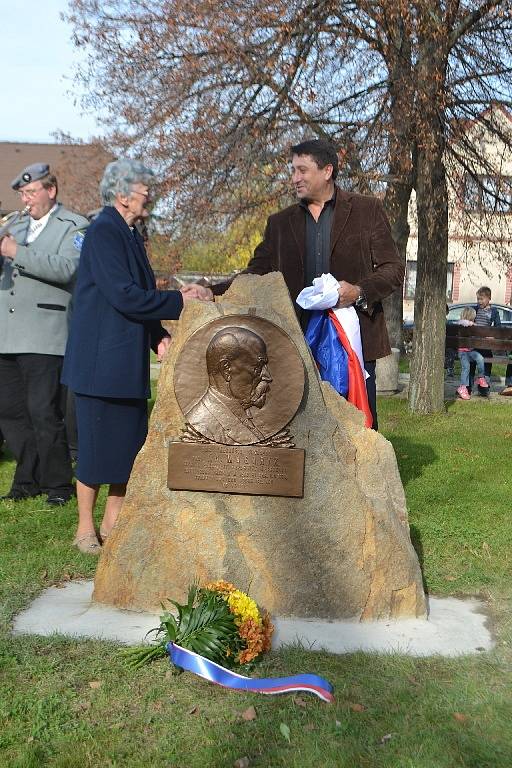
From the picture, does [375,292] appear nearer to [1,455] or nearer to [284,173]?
[1,455]

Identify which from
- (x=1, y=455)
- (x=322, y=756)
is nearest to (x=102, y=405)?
(x=322, y=756)

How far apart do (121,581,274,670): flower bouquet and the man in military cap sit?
2.80 meters

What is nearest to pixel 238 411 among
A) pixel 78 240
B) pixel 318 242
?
pixel 318 242

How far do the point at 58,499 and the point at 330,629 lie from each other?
2.85 m

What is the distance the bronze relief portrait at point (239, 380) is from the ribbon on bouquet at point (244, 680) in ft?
3.34

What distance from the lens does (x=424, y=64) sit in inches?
398

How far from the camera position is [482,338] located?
13.6m

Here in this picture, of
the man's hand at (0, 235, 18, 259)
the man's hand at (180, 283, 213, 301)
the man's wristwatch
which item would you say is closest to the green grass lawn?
the man's wristwatch

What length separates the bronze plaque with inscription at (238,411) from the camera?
4.18 meters

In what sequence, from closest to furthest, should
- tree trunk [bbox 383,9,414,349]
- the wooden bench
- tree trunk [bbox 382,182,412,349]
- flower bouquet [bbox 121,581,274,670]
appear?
flower bouquet [bbox 121,581,274,670], tree trunk [bbox 383,9,414,349], the wooden bench, tree trunk [bbox 382,182,412,349]

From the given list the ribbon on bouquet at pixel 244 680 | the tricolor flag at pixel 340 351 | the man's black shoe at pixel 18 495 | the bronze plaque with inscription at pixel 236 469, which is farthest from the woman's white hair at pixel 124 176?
the man's black shoe at pixel 18 495

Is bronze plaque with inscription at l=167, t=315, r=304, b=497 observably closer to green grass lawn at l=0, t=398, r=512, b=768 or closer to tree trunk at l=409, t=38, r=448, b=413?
green grass lawn at l=0, t=398, r=512, b=768

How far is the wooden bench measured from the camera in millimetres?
13547

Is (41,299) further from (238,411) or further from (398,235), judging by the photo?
(398,235)
